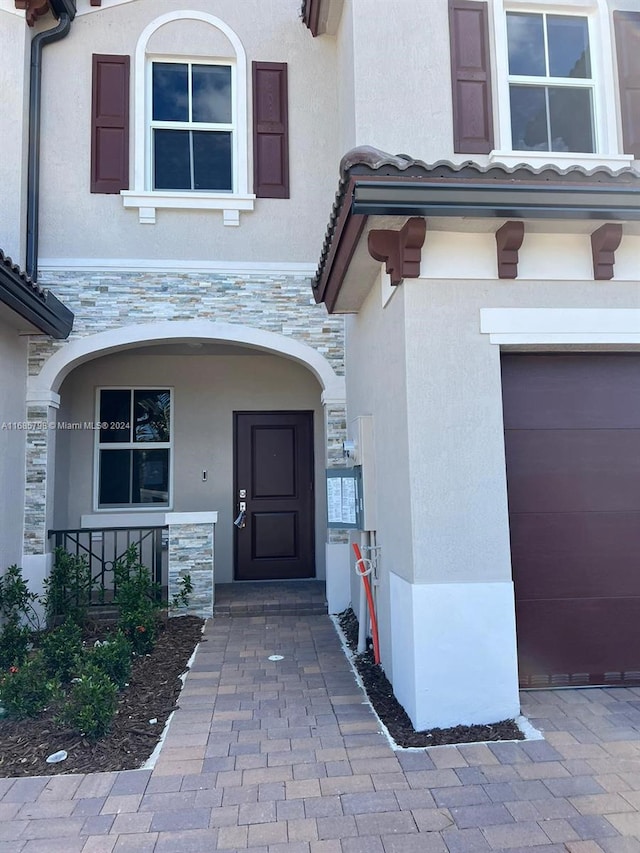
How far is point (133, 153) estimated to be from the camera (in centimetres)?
684

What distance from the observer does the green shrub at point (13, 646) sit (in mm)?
5086

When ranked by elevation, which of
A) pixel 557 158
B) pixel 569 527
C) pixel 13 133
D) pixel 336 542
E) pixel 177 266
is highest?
pixel 13 133

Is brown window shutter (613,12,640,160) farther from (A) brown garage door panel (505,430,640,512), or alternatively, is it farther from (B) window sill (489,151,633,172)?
(A) brown garage door panel (505,430,640,512)

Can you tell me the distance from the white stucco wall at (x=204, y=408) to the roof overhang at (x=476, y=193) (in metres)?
4.66

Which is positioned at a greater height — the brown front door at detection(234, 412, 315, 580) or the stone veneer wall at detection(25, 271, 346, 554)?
the stone veneer wall at detection(25, 271, 346, 554)

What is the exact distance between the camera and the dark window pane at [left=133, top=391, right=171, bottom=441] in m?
8.10

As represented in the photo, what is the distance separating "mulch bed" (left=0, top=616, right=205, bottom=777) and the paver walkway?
13 cm

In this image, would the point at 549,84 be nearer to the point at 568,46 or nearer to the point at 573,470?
the point at 568,46

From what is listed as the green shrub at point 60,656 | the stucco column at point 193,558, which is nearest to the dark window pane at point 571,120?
the stucco column at point 193,558

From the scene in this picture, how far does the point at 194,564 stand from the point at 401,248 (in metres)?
4.30

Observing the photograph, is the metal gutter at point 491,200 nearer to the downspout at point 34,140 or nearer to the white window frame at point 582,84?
the white window frame at point 582,84

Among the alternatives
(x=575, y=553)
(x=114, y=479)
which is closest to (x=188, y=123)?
(x=114, y=479)

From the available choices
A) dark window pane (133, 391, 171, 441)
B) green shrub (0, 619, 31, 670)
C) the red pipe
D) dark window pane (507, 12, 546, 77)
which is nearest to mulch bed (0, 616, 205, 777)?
green shrub (0, 619, 31, 670)

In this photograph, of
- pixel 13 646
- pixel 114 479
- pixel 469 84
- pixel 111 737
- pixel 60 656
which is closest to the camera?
pixel 111 737
